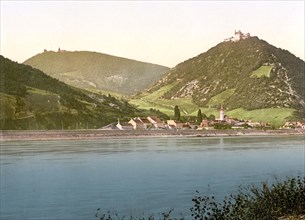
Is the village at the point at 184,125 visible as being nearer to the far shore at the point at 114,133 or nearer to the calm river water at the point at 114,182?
the far shore at the point at 114,133

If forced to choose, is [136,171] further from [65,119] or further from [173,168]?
[65,119]

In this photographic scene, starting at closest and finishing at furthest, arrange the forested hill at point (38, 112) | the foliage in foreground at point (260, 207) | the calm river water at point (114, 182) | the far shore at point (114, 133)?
1. the foliage in foreground at point (260, 207)
2. the calm river water at point (114, 182)
3. the far shore at point (114, 133)
4. the forested hill at point (38, 112)

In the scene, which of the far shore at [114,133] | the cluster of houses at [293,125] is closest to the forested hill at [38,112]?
the far shore at [114,133]

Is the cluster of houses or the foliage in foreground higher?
the cluster of houses

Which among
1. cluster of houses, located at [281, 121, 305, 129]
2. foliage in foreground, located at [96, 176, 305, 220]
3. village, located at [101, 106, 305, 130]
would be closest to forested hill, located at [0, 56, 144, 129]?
village, located at [101, 106, 305, 130]

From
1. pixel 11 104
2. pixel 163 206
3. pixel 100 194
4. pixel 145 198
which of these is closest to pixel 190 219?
pixel 163 206

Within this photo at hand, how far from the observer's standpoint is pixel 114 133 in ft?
482

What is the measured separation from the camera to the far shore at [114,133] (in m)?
128

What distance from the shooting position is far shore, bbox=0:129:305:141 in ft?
422

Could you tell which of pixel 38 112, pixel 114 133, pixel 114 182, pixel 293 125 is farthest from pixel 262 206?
pixel 293 125

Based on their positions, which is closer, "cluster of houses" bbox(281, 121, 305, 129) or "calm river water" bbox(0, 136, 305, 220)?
"calm river water" bbox(0, 136, 305, 220)

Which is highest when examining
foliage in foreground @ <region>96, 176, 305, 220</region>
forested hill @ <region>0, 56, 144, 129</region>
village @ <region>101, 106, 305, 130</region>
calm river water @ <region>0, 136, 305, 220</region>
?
forested hill @ <region>0, 56, 144, 129</region>

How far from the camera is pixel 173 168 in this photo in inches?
2285

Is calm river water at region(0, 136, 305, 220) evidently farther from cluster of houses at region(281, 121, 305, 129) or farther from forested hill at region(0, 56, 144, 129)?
cluster of houses at region(281, 121, 305, 129)
